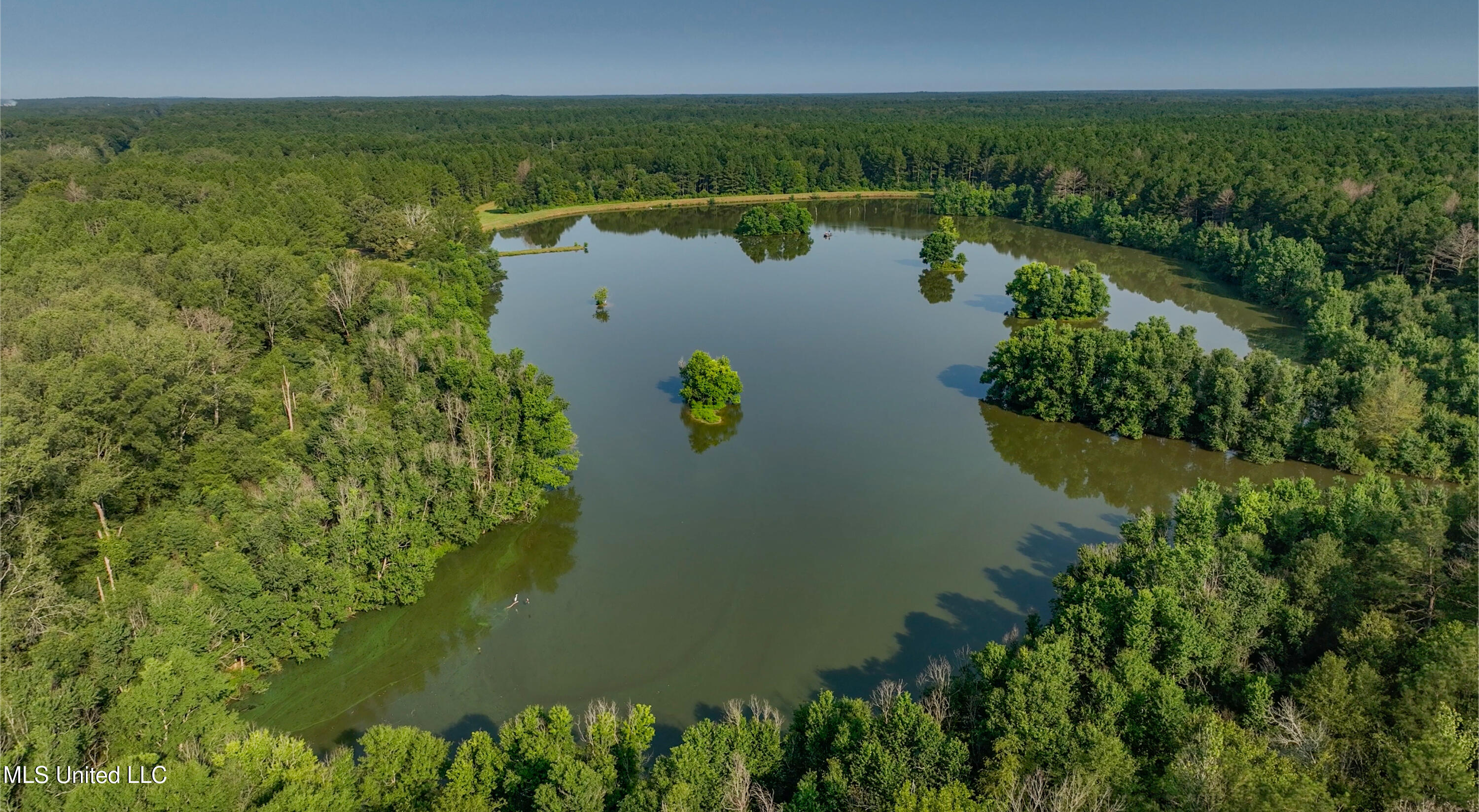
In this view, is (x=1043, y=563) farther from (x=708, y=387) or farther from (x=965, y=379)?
(x=965, y=379)

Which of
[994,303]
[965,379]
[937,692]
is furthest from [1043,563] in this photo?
[994,303]

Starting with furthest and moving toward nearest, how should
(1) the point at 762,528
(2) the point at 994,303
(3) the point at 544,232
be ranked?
1. (3) the point at 544,232
2. (2) the point at 994,303
3. (1) the point at 762,528

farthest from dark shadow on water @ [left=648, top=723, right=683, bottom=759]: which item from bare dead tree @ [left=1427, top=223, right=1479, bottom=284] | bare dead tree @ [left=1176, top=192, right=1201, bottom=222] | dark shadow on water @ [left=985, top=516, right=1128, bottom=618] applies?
bare dead tree @ [left=1176, top=192, right=1201, bottom=222]

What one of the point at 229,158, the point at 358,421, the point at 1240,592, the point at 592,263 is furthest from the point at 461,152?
the point at 1240,592

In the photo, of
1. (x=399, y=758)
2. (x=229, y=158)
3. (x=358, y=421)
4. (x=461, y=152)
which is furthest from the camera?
(x=461, y=152)

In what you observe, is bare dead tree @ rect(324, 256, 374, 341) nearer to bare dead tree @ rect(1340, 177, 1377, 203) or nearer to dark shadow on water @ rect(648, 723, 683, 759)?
dark shadow on water @ rect(648, 723, 683, 759)

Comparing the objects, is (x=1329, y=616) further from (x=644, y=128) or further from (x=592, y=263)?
(x=644, y=128)
